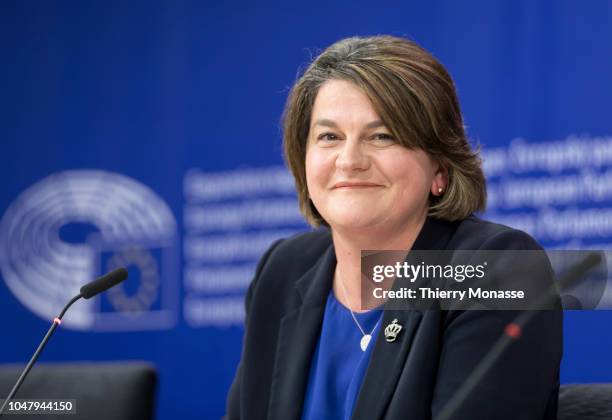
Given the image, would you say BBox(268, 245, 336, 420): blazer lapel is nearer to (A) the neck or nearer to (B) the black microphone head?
(A) the neck

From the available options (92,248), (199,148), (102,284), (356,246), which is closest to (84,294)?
(102,284)

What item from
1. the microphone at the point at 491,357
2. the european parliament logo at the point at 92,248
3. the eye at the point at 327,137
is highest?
the european parliament logo at the point at 92,248

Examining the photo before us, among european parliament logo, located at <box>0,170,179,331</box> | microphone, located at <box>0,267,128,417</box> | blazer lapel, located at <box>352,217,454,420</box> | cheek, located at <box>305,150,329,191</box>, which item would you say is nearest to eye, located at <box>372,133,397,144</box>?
cheek, located at <box>305,150,329,191</box>

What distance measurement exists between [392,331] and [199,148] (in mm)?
2216

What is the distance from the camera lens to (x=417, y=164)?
189 cm

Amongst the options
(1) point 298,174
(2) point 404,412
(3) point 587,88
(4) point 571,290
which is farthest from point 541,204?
(4) point 571,290

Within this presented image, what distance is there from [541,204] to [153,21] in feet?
6.24

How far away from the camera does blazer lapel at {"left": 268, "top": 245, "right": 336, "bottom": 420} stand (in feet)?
6.17

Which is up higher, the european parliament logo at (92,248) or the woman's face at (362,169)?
the european parliament logo at (92,248)

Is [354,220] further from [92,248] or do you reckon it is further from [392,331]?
[92,248]

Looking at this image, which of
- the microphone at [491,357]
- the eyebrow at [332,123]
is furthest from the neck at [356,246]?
the microphone at [491,357]

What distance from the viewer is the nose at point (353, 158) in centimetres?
185

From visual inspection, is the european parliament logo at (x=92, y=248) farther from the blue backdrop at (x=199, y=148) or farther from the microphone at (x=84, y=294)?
the microphone at (x=84, y=294)

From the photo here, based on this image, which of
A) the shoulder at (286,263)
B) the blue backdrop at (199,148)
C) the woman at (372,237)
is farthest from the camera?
the blue backdrop at (199,148)
